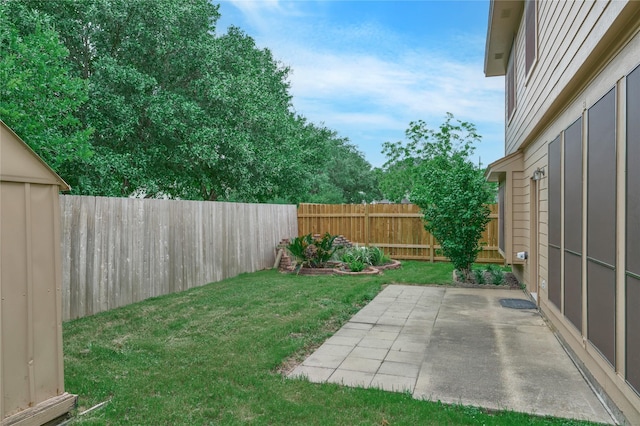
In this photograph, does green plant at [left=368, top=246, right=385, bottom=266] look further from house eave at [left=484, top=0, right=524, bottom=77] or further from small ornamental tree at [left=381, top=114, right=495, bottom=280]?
house eave at [left=484, top=0, right=524, bottom=77]

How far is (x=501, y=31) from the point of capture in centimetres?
854

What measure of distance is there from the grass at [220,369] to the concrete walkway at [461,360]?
20cm

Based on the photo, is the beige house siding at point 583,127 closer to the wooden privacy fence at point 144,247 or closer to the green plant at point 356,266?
the green plant at point 356,266

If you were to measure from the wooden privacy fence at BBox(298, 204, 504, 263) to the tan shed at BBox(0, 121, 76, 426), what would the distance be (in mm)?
9911

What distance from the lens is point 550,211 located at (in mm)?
4910

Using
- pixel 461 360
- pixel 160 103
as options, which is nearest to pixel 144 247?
pixel 461 360

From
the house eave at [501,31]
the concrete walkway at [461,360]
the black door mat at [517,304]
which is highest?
the house eave at [501,31]

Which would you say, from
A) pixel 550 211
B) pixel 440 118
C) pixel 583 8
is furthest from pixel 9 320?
pixel 440 118

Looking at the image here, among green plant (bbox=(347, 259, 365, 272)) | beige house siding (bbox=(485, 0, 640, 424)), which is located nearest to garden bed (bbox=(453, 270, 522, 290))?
beige house siding (bbox=(485, 0, 640, 424))

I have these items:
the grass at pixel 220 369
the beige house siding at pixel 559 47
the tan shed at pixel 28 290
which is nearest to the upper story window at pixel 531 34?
the beige house siding at pixel 559 47

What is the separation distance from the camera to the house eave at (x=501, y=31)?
7486 mm

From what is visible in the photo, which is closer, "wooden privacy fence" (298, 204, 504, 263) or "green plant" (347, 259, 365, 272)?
"green plant" (347, 259, 365, 272)

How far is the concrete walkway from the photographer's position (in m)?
3.04

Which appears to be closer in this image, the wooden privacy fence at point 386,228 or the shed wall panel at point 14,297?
the shed wall panel at point 14,297
